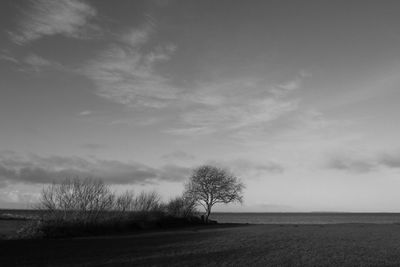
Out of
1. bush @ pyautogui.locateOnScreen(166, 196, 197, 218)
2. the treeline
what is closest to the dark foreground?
the treeline

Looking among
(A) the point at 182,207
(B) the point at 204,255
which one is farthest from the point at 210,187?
(B) the point at 204,255

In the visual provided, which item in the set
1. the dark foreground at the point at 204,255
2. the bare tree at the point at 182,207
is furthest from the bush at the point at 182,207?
the dark foreground at the point at 204,255

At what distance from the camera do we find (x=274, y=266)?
19375mm

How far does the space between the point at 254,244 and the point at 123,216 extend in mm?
22924

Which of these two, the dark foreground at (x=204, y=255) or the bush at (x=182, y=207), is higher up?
the bush at (x=182, y=207)

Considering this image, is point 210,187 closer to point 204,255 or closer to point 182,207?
point 182,207

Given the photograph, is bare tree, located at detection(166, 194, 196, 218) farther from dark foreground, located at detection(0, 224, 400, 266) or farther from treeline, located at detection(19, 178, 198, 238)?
dark foreground, located at detection(0, 224, 400, 266)

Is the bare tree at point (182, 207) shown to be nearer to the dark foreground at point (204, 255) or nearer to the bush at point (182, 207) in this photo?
the bush at point (182, 207)

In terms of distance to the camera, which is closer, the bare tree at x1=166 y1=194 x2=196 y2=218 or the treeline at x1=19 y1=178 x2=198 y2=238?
the treeline at x1=19 y1=178 x2=198 y2=238

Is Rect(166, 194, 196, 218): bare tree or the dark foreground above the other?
Rect(166, 194, 196, 218): bare tree

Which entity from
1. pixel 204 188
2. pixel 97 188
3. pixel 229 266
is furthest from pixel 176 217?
pixel 229 266

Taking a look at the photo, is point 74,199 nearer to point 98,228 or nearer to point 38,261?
point 98,228

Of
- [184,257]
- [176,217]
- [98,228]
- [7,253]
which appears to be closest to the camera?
[184,257]

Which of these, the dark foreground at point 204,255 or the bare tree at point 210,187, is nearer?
the dark foreground at point 204,255
